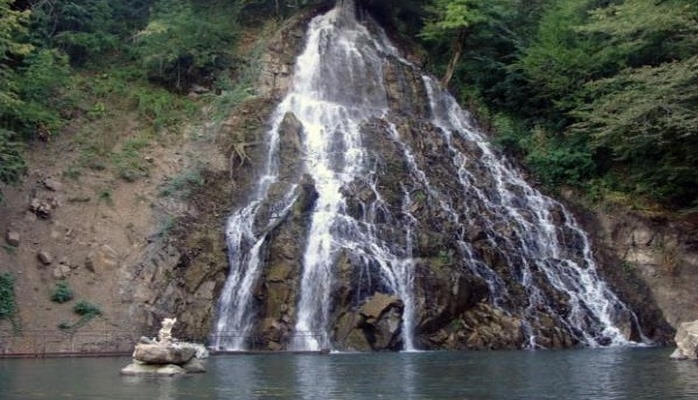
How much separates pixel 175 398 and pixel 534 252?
67.7ft

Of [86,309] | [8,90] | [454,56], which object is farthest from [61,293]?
[454,56]

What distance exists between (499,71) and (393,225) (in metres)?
14.8

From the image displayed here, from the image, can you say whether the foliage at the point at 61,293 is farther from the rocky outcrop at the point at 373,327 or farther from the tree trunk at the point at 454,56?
the tree trunk at the point at 454,56

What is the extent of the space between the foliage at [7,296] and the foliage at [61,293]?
1189mm

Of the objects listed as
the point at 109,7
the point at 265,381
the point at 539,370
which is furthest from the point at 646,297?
the point at 109,7

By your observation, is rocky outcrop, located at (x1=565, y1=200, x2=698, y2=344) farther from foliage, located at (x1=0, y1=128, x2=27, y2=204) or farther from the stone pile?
foliage, located at (x1=0, y1=128, x2=27, y2=204)

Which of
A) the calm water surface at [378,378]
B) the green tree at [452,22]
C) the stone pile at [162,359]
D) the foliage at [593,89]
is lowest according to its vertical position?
the calm water surface at [378,378]

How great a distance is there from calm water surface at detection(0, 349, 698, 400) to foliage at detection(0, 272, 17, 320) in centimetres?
334

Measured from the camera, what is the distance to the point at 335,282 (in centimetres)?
2736

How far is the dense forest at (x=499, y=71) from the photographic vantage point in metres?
31.6

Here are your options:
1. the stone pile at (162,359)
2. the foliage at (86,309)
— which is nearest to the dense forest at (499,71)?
the foliage at (86,309)

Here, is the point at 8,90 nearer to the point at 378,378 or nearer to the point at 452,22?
the point at 378,378

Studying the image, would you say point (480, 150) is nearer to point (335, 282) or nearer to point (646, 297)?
point (646, 297)

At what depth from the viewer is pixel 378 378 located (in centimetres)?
1706
